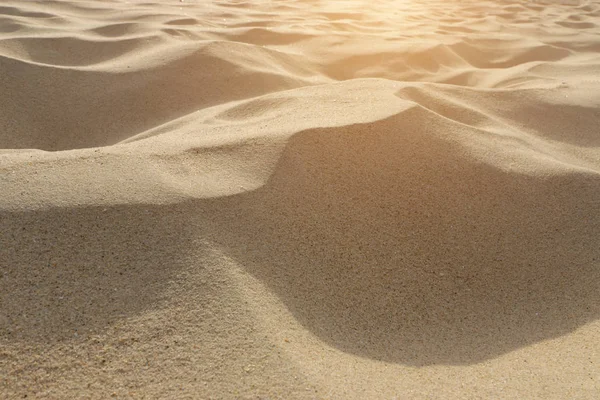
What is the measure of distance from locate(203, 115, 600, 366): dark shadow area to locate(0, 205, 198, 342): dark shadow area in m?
0.14

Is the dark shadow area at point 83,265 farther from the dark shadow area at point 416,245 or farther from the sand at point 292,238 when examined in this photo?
the dark shadow area at point 416,245

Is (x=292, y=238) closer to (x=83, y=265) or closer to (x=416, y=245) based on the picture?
(x=416, y=245)

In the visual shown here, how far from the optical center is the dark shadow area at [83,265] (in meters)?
0.89

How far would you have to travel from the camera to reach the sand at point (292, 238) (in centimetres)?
87

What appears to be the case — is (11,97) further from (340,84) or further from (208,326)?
(208,326)

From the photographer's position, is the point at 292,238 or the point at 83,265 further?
the point at 292,238

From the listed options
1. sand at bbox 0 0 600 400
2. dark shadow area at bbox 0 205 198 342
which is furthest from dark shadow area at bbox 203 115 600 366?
dark shadow area at bbox 0 205 198 342

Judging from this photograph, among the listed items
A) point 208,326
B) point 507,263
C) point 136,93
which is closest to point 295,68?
point 136,93

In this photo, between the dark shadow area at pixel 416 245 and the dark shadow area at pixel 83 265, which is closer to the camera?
the dark shadow area at pixel 83 265

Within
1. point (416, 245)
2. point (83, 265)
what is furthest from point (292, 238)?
point (83, 265)

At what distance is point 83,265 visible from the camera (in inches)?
38.6

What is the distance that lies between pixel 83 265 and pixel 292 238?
0.42 metres

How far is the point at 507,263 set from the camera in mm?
1197

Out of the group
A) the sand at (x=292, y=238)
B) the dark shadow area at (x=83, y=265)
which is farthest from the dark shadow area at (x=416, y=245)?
the dark shadow area at (x=83, y=265)
